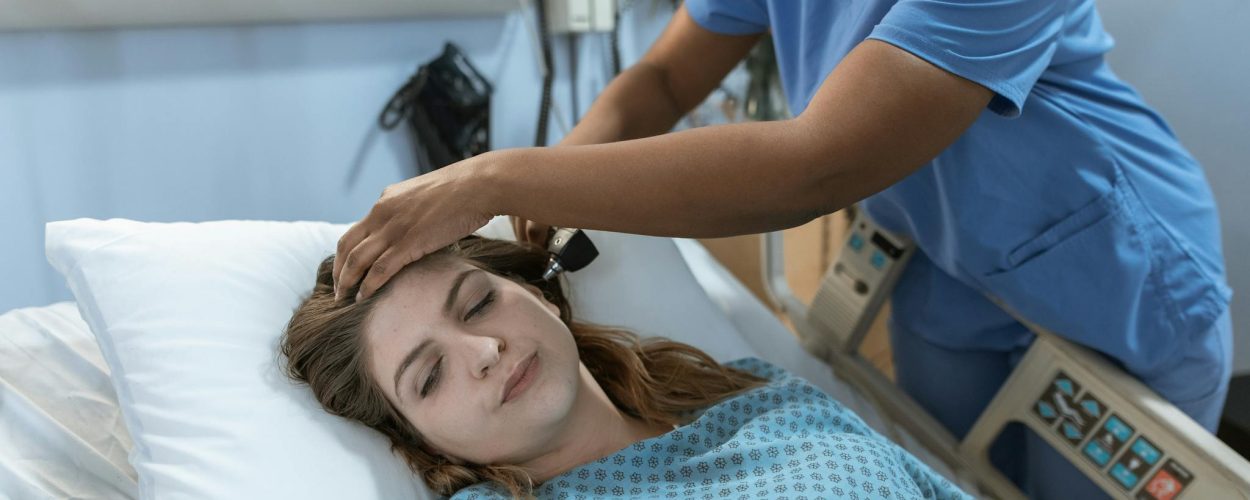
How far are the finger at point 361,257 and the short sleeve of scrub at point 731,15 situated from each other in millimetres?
670

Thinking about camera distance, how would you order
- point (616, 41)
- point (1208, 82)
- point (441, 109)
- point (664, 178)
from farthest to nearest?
1. point (616, 41)
2. point (441, 109)
3. point (1208, 82)
4. point (664, 178)

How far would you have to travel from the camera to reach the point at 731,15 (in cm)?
130

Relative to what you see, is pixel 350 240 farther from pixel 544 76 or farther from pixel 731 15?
pixel 544 76

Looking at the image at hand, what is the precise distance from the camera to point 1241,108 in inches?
55.3

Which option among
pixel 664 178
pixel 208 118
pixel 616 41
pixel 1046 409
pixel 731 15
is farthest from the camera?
pixel 616 41

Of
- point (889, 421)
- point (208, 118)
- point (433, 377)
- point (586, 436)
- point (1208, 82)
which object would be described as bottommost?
point (889, 421)

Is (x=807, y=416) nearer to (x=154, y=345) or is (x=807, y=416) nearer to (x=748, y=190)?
(x=748, y=190)

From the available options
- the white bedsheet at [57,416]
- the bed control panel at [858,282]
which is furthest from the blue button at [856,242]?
the white bedsheet at [57,416]

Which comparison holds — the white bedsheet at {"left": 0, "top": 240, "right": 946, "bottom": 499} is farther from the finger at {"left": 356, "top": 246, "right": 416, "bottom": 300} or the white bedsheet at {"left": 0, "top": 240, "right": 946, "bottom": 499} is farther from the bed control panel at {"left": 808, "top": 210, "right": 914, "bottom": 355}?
the finger at {"left": 356, "top": 246, "right": 416, "bottom": 300}

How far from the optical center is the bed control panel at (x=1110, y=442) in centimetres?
103

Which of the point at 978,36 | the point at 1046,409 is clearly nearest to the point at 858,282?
the point at 1046,409

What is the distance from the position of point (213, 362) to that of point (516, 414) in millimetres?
371

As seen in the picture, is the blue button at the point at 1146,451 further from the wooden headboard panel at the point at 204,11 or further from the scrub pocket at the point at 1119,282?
the wooden headboard panel at the point at 204,11

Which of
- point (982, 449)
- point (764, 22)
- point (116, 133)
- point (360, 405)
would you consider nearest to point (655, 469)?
point (360, 405)
